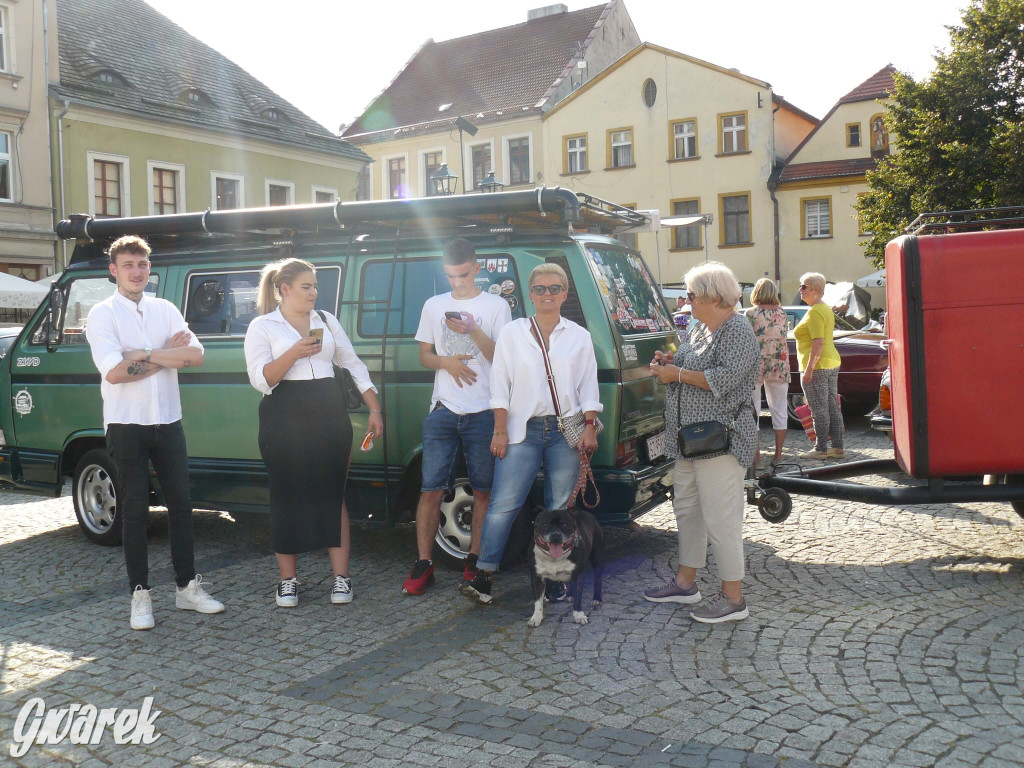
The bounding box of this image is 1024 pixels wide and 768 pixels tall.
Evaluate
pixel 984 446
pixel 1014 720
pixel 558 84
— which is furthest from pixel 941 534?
pixel 558 84

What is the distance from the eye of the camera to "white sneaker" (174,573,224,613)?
5.49m

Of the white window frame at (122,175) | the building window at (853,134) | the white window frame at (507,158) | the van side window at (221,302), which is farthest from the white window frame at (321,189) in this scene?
the van side window at (221,302)

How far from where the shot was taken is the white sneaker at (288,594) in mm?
5578

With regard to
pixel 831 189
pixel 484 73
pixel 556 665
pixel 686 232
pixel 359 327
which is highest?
pixel 484 73

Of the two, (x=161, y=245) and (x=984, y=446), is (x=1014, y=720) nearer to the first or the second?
(x=984, y=446)

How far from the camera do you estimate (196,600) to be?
5.52m

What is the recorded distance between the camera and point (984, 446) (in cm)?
517

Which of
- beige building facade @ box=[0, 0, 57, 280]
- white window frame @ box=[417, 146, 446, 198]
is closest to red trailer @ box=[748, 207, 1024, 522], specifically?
beige building facade @ box=[0, 0, 57, 280]

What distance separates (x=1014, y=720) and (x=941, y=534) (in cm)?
325

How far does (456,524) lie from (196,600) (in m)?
1.59

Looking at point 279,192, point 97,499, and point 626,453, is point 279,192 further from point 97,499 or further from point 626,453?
point 626,453

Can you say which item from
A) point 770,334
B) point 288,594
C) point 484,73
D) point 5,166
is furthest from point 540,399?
point 484,73

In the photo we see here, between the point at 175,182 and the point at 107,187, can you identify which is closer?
the point at 107,187

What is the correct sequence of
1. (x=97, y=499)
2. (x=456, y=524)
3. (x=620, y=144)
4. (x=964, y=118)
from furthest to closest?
(x=620, y=144), (x=964, y=118), (x=97, y=499), (x=456, y=524)
